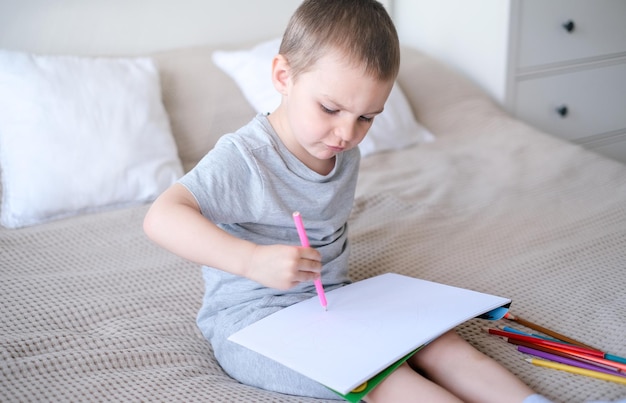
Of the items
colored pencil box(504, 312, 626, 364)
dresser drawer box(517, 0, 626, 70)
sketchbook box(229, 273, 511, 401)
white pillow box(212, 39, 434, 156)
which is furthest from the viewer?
dresser drawer box(517, 0, 626, 70)

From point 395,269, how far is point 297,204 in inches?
11.3

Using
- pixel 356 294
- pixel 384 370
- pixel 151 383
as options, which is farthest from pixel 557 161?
pixel 151 383

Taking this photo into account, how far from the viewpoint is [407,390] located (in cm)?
74

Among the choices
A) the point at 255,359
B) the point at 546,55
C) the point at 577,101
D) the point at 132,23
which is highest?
the point at 546,55

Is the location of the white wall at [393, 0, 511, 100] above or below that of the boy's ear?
above

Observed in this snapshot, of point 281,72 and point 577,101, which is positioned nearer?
point 281,72

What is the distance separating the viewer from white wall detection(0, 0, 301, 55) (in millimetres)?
1670

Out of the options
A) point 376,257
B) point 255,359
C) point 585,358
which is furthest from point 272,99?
point 585,358

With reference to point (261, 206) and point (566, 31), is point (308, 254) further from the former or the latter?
point (566, 31)

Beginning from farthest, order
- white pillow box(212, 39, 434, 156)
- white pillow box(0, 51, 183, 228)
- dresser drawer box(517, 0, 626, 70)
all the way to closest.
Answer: dresser drawer box(517, 0, 626, 70) → white pillow box(212, 39, 434, 156) → white pillow box(0, 51, 183, 228)

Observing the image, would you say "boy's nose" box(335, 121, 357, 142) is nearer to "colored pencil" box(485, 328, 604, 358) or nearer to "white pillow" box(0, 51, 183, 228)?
"colored pencil" box(485, 328, 604, 358)

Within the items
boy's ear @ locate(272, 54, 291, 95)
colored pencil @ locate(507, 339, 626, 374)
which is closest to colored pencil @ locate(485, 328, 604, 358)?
colored pencil @ locate(507, 339, 626, 374)

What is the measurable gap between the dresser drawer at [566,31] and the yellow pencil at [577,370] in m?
1.33

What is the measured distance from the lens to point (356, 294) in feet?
2.97
